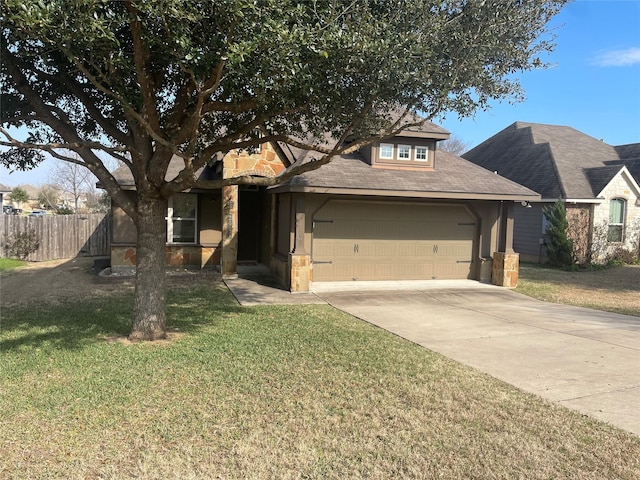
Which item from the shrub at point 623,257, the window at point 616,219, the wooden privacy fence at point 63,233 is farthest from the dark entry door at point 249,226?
the window at point 616,219

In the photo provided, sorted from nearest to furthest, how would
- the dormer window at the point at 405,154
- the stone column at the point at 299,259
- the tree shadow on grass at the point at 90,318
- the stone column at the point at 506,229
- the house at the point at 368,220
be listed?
1. the tree shadow on grass at the point at 90,318
2. the stone column at the point at 299,259
3. the house at the point at 368,220
4. the stone column at the point at 506,229
5. the dormer window at the point at 405,154

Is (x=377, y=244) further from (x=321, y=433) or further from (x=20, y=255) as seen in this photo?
(x=20, y=255)

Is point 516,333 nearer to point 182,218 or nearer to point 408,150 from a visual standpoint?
point 408,150

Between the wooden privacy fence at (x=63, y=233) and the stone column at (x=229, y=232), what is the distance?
881cm

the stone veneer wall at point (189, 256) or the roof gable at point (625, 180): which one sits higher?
the roof gable at point (625, 180)

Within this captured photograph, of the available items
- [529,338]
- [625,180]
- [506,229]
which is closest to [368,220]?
[506,229]

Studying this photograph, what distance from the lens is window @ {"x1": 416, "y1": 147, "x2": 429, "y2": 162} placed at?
13250 millimetres

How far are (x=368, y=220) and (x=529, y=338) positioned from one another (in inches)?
234

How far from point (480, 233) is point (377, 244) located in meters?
3.21

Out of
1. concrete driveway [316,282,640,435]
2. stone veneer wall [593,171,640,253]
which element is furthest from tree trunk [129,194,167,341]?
stone veneer wall [593,171,640,253]

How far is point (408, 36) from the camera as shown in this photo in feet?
18.0

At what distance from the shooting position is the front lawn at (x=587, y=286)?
10.8m

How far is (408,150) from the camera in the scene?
1316 cm

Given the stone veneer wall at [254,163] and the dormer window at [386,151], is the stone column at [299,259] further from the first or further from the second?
the dormer window at [386,151]
